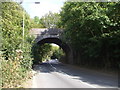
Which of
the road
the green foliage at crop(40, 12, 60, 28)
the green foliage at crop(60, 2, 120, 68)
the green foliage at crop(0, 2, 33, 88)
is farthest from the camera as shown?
the green foliage at crop(40, 12, 60, 28)

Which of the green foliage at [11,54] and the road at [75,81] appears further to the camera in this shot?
the road at [75,81]

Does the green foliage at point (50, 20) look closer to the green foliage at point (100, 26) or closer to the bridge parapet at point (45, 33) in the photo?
the bridge parapet at point (45, 33)

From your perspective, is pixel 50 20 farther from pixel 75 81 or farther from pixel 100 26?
pixel 75 81

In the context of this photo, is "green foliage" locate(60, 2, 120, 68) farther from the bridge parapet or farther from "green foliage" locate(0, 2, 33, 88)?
the bridge parapet

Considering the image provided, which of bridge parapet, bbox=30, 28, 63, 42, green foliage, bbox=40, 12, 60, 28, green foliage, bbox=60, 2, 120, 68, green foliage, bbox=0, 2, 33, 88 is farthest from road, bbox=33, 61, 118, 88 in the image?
green foliage, bbox=40, 12, 60, 28

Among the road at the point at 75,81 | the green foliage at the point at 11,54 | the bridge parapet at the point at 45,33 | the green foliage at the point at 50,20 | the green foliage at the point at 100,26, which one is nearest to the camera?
the green foliage at the point at 11,54

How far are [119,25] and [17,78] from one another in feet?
50.4

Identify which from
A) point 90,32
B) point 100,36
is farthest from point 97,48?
point 90,32

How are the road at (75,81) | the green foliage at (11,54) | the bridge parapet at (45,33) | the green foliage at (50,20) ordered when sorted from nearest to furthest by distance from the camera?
the green foliage at (11,54) → the road at (75,81) → the bridge parapet at (45,33) → the green foliage at (50,20)

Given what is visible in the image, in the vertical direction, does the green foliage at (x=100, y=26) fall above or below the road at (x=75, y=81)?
above

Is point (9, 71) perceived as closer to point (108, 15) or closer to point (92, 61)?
point (108, 15)

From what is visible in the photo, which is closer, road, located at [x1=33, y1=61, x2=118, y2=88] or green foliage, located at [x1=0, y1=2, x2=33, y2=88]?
green foliage, located at [x1=0, y1=2, x2=33, y2=88]

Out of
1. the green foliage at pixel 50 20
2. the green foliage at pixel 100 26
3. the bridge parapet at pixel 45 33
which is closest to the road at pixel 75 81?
the green foliage at pixel 100 26

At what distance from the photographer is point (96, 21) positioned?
25.6 m
